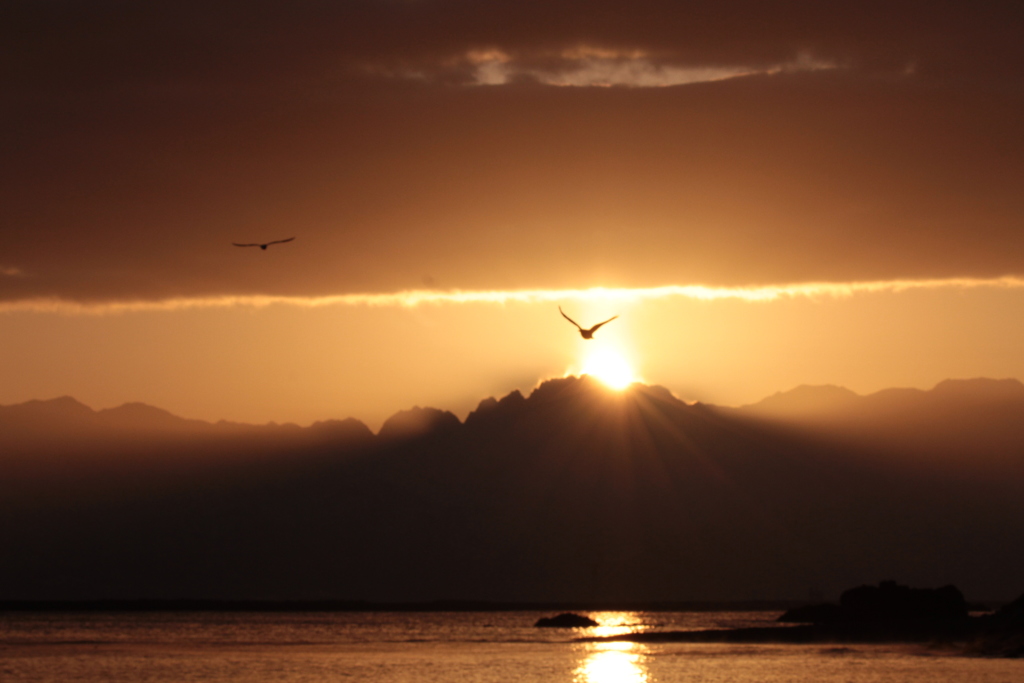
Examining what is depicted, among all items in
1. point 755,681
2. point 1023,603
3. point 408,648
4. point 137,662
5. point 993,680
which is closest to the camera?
point 993,680

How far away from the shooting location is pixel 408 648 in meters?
124

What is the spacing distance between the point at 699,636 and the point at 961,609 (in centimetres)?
3273

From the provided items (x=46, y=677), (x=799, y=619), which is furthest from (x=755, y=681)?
(x=799, y=619)

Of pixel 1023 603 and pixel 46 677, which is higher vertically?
pixel 1023 603

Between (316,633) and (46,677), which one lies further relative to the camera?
(316,633)

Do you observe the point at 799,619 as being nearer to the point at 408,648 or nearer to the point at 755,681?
the point at 408,648

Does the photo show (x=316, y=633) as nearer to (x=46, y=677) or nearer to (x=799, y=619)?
(x=799, y=619)

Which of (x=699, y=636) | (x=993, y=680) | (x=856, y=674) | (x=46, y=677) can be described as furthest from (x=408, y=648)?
(x=993, y=680)

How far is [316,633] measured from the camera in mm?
165625

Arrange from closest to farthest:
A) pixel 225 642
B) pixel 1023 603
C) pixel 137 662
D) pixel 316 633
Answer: pixel 1023 603 < pixel 137 662 < pixel 225 642 < pixel 316 633

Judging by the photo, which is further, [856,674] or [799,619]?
[799,619]

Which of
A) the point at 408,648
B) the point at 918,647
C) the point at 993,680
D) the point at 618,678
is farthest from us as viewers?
the point at 408,648

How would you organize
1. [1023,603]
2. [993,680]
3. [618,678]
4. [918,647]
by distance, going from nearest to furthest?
[993,680], [618,678], [1023,603], [918,647]

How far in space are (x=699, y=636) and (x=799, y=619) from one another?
1542 inches
